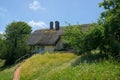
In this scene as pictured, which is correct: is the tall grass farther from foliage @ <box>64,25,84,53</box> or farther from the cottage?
the cottage

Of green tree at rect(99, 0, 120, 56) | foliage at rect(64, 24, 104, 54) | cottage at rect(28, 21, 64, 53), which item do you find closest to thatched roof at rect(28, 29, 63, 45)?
cottage at rect(28, 21, 64, 53)

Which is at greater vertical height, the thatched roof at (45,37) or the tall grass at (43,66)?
the thatched roof at (45,37)

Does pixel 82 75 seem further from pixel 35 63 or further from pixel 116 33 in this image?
pixel 35 63

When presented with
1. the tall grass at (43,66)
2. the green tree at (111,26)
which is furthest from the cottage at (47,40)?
the green tree at (111,26)

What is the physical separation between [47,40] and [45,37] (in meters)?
1.99

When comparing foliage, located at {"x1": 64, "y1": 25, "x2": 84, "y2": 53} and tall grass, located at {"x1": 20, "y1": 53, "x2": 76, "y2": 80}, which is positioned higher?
foliage, located at {"x1": 64, "y1": 25, "x2": 84, "y2": 53}

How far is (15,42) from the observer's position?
60.2 m

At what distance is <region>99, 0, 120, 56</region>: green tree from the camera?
24891mm

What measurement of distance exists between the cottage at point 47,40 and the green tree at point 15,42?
1.87 metres

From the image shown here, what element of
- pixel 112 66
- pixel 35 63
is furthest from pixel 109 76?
pixel 35 63

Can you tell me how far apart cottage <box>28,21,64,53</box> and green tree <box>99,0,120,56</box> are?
2807 cm

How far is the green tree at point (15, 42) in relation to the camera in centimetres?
5691

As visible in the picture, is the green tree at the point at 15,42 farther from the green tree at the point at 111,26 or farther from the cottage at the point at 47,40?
the green tree at the point at 111,26

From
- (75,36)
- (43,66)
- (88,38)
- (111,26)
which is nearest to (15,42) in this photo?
(43,66)
